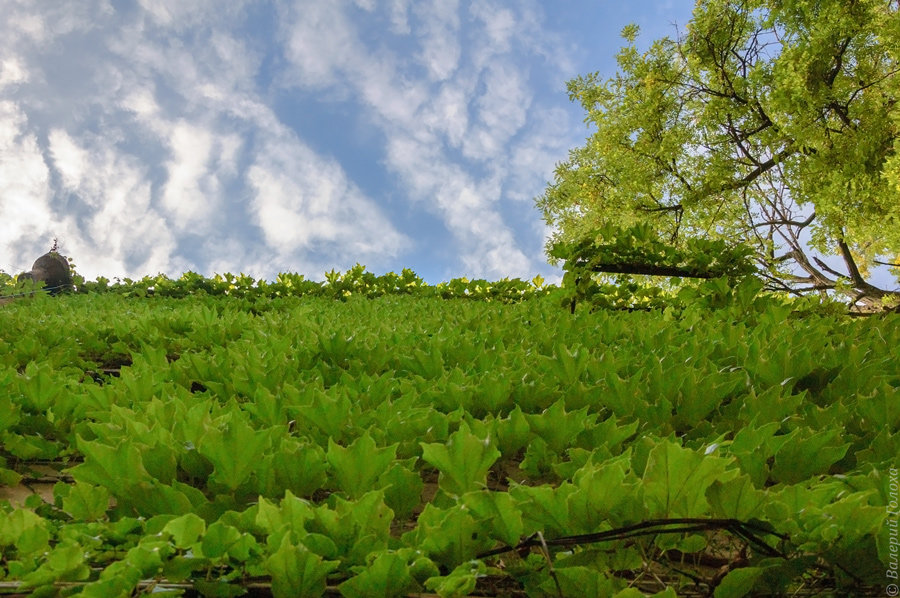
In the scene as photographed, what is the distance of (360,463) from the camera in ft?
3.96

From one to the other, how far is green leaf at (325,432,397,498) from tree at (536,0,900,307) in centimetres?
1168

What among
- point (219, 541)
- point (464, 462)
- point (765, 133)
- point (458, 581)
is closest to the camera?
point (458, 581)

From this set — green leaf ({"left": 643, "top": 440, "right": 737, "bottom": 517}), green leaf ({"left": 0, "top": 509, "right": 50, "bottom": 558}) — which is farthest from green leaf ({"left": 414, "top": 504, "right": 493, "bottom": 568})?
green leaf ({"left": 0, "top": 509, "right": 50, "bottom": 558})

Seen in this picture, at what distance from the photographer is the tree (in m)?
13.8

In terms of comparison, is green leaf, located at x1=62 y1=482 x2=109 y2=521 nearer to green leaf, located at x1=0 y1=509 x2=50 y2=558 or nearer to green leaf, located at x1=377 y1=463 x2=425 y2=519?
green leaf, located at x1=0 y1=509 x2=50 y2=558

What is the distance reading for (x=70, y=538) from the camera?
1.02 metres

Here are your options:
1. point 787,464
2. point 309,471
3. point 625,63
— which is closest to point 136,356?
point 309,471

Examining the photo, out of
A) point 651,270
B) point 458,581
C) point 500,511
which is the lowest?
point 458,581

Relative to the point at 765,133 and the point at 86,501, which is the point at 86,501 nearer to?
the point at 86,501

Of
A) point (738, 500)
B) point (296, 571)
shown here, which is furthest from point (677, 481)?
point (296, 571)

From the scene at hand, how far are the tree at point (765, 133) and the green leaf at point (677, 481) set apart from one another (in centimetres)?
1172

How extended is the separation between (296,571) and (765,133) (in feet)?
59.0

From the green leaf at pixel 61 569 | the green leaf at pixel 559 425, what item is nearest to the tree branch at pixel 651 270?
the green leaf at pixel 559 425

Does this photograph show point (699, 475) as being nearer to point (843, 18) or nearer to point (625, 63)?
point (843, 18)
